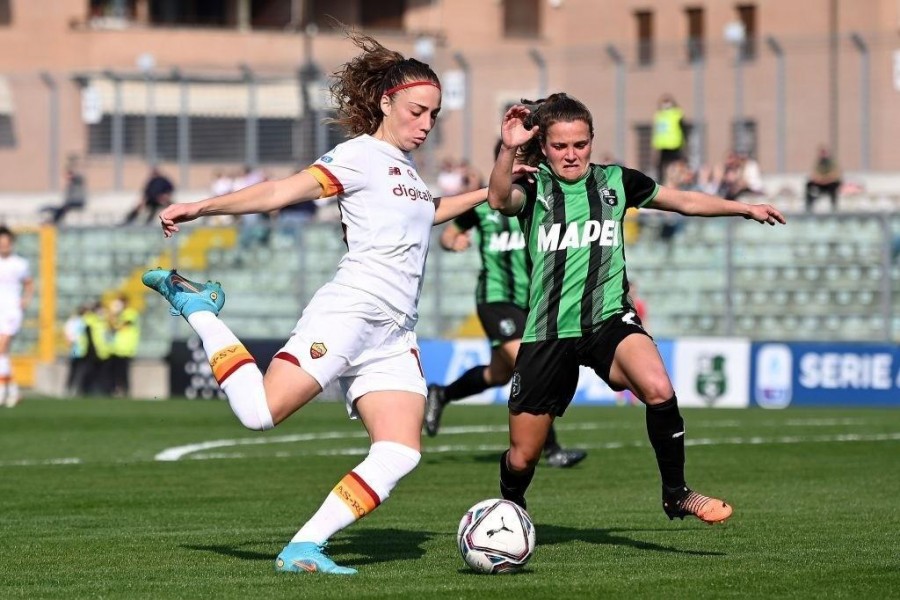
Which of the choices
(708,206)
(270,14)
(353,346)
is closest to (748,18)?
(270,14)

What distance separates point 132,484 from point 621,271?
16.0 feet

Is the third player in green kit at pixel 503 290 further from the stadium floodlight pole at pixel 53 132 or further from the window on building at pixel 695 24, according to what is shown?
the window on building at pixel 695 24

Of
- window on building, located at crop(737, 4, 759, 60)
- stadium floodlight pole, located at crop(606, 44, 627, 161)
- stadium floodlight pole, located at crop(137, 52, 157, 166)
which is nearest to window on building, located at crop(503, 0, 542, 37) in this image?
window on building, located at crop(737, 4, 759, 60)

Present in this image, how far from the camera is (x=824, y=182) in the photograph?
84.7 ft

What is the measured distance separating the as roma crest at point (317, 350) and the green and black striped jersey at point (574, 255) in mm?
1308

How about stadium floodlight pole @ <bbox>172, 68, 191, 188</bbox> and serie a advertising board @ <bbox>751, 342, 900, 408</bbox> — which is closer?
serie a advertising board @ <bbox>751, 342, 900, 408</bbox>

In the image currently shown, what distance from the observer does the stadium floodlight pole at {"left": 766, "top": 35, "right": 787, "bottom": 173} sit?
27.4m

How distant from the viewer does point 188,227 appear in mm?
29516

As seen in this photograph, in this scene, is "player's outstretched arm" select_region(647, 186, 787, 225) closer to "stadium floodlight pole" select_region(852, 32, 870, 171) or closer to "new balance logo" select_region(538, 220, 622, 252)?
"new balance logo" select_region(538, 220, 622, 252)

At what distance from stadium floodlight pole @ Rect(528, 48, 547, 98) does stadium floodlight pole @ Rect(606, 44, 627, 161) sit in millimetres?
1274

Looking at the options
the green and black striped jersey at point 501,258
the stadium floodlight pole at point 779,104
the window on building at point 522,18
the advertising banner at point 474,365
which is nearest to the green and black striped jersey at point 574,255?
the green and black striped jersey at point 501,258

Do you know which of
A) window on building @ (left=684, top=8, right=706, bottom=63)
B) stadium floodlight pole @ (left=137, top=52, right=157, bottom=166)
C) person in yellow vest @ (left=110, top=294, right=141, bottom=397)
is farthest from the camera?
window on building @ (left=684, top=8, right=706, bottom=63)

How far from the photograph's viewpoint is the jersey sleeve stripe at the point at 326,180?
24.1 feet

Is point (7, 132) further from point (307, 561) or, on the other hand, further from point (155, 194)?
point (307, 561)
